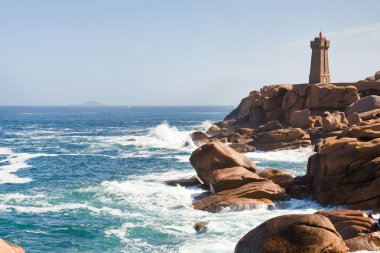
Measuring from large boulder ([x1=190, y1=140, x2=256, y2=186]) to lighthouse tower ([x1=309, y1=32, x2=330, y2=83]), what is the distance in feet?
156

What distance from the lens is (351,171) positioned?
77.7 ft

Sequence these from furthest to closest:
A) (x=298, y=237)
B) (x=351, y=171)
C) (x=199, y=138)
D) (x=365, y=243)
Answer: (x=199, y=138)
(x=351, y=171)
(x=365, y=243)
(x=298, y=237)

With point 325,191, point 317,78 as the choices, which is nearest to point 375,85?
A: point 317,78

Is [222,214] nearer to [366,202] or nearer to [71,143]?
[366,202]

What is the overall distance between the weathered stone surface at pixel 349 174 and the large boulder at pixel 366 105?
27.7m

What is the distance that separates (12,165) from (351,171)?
3376 centimetres

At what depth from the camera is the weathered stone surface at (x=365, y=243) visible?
14.7 meters

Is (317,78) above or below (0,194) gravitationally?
above

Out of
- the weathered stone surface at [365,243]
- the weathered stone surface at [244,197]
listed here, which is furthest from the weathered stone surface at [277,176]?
the weathered stone surface at [365,243]

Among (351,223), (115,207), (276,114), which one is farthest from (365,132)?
(276,114)

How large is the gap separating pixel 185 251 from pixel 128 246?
2901 mm

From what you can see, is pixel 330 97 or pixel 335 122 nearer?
pixel 335 122

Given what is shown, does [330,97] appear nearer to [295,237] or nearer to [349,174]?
[349,174]

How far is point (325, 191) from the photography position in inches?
965
